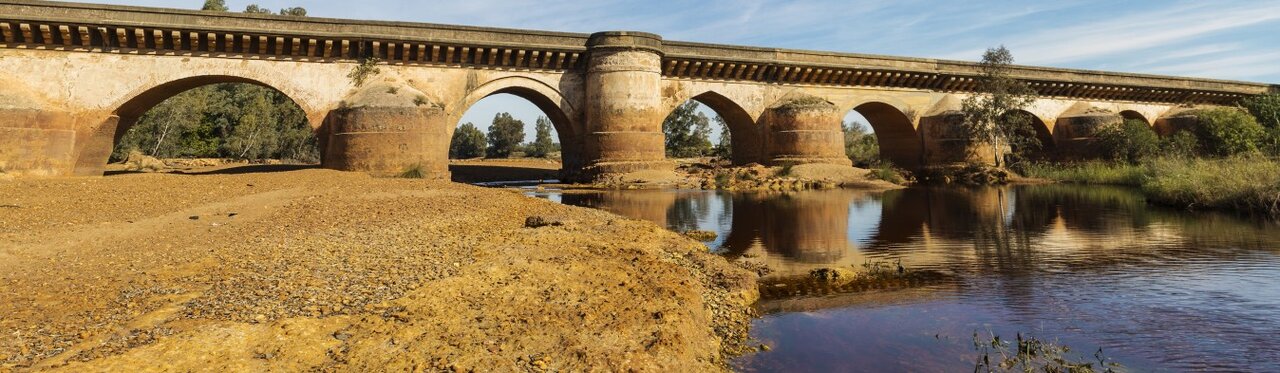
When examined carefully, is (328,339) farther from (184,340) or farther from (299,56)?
(299,56)

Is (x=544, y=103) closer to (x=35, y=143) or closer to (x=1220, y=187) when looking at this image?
(x=35, y=143)

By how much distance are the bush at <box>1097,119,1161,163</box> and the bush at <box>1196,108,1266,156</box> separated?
2477mm

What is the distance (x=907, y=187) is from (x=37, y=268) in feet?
76.6

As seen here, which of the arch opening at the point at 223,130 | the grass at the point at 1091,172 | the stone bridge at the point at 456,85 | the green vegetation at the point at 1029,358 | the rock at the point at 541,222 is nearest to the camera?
the green vegetation at the point at 1029,358

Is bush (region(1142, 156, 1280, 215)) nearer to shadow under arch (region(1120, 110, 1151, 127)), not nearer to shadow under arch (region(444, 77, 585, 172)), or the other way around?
shadow under arch (region(444, 77, 585, 172))

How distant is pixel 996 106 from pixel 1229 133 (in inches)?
356

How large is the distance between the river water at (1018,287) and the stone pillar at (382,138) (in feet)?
23.8

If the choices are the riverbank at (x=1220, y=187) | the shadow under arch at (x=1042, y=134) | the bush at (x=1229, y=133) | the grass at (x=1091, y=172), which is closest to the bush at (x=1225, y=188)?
the riverbank at (x=1220, y=187)

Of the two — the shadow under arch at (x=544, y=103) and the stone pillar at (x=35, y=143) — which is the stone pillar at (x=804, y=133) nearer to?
the shadow under arch at (x=544, y=103)

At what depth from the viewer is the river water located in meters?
4.38

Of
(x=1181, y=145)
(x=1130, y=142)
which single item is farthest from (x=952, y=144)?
(x=1181, y=145)

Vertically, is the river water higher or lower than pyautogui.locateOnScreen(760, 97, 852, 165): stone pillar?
lower

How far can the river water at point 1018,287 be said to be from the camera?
4.38 m

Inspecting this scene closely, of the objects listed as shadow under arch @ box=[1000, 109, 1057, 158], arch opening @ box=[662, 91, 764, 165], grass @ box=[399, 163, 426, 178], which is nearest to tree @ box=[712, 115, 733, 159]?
arch opening @ box=[662, 91, 764, 165]
